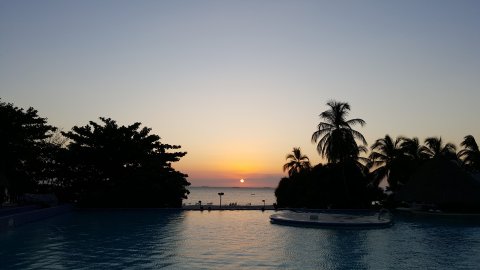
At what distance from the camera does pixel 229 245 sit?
18.5 meters

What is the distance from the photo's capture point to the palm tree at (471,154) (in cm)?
4075

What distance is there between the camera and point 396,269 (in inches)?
556

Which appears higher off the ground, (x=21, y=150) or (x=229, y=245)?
(x=21, y=150)

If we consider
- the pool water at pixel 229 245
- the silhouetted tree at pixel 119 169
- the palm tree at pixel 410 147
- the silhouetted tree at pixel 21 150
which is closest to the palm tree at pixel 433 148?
the palm tree at pixel 410 147

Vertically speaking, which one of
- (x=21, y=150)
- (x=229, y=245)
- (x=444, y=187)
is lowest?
(x=229, y=245)

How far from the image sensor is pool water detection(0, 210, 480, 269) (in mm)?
14766

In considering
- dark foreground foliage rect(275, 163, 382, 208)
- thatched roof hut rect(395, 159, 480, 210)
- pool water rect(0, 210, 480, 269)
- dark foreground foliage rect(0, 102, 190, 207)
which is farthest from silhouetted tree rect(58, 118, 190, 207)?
thatched roof hut rect(395, 159, 480, 210)

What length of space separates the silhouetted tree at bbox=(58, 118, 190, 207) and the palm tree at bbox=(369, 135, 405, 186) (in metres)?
16.9

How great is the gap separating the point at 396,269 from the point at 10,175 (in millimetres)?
29527

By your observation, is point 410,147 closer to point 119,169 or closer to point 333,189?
point 333,189

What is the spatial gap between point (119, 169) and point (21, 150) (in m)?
7.46

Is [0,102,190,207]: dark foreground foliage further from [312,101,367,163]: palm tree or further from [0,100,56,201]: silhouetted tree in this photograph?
[312,101,367,163]: palm tree

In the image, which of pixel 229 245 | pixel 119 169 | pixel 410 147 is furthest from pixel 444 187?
pixel 119 169

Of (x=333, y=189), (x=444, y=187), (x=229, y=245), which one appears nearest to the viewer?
(x=229, y=245)
